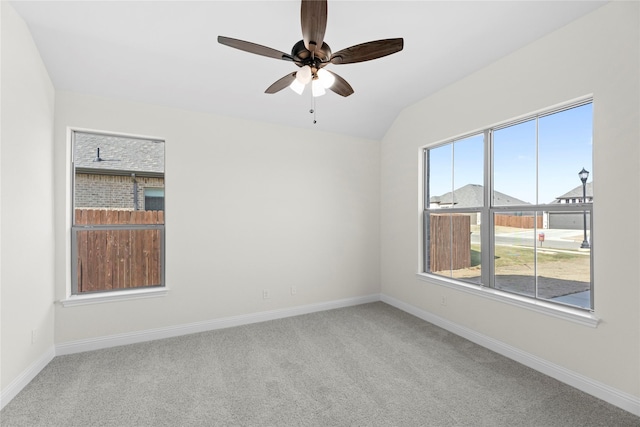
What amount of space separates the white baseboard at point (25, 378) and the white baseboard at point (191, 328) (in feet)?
0.49

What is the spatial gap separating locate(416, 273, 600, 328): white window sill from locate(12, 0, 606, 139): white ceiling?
91.2 inches

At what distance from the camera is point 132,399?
7.16 feet

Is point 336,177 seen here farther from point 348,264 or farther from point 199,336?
point 199,336

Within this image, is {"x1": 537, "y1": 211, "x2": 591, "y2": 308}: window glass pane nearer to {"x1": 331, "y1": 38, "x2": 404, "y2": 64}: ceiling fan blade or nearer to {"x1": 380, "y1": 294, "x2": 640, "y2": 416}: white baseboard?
{"x1": 380, "y1": 294, "x2": 640, "y2": 416}: white baseboard

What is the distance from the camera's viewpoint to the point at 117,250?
10.5 feet

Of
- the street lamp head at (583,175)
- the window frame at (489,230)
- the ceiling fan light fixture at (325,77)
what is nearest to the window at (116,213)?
the ceiling fan light fixture at (325,77)

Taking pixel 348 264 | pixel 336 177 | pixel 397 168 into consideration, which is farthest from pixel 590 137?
pixel 348 264

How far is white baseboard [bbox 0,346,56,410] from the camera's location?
2.11 m

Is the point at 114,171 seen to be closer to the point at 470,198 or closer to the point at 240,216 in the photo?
the point at 240,216

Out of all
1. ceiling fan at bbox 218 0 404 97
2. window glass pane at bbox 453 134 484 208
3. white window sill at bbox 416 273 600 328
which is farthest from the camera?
window glass pane at bbox 453 134 484 208

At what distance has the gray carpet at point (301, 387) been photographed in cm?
198

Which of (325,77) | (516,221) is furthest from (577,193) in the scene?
(325,77)

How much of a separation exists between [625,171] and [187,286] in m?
4.12

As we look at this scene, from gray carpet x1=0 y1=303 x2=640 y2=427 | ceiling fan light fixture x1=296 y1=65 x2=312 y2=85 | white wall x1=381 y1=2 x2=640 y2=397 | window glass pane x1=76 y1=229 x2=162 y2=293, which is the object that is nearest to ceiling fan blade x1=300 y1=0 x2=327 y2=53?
ceiling fan light fixture x1=296 y1=65 x2=312 y2=85
